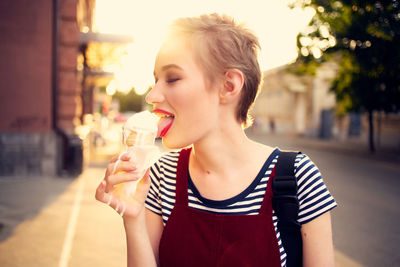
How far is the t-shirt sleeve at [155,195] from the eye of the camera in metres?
1.85

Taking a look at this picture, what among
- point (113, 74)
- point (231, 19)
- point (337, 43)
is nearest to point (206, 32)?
point (231, 19)

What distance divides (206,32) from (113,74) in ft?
74.7

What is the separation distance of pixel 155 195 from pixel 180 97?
576mm

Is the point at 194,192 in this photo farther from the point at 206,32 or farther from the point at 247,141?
the point at 206,32

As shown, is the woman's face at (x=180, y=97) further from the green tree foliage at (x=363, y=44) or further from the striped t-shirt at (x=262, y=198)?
the green tree foliage at (x=363, y=44)

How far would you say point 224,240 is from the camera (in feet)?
5.22

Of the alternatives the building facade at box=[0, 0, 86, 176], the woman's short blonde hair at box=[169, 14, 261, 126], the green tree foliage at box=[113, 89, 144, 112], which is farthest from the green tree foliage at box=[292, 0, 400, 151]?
the green tree foliage at box=[113, 89, 144, 112]

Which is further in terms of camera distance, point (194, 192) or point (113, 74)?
point (113, 74)

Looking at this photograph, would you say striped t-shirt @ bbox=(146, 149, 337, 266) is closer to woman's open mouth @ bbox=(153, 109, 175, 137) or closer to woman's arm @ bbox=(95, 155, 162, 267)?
woman's arm @ bbox=(95, 155, 162, 267)

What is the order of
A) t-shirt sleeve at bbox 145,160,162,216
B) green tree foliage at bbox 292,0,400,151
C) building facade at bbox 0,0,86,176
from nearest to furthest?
t-shirt sleeve at bbox 145,160,162,216 < building facade at bbox 0,0,86,176 < green tree foliage at bbox 292,0,400,151

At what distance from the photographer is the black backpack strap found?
157 centimetres

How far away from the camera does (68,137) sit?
32.5 ft

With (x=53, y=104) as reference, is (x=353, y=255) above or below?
below

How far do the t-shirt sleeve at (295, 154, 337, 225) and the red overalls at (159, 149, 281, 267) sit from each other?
0.14m
